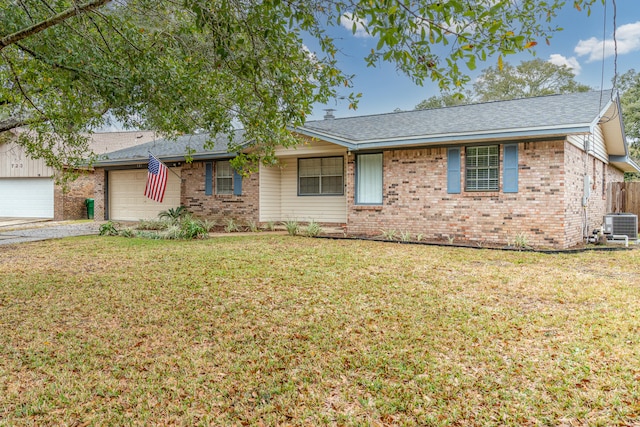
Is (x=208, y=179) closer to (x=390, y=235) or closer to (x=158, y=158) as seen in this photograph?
(x=158, y=158)

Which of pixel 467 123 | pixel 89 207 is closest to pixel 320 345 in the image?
pixel 467 123

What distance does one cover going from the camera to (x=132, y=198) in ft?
54.2

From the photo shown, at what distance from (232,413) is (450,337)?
219cm

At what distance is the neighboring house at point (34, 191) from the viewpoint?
18578 mm

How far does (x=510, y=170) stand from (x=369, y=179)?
369cm

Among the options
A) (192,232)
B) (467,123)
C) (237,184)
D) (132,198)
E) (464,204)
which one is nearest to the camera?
(464,204)

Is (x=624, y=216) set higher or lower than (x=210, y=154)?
lower

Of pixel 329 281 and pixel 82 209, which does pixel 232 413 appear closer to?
pixel 329 281

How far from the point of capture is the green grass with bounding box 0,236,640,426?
8.55ft

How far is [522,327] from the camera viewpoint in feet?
13.0

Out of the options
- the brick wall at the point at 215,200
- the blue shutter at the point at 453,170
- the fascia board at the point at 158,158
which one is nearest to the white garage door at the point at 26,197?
the fascia board at the point at 158,158

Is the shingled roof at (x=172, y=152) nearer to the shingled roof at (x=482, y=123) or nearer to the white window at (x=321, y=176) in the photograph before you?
the white window at (x=321, y=176)

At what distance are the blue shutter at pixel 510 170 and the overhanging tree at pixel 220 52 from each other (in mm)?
4660

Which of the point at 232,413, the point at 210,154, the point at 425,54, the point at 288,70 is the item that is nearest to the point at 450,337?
the point at 232,413
